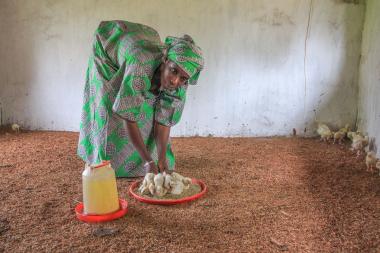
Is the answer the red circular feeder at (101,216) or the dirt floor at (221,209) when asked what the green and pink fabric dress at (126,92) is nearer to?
the dirt floor at (221,209)

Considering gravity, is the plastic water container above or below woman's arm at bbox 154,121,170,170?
below

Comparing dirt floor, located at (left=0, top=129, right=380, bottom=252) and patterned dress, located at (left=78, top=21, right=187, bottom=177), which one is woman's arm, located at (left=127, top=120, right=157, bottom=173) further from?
dirt floor, located at (left=0, top=129, right=380, bottom=252)

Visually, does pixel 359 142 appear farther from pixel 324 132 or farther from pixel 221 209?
pixel 221 209

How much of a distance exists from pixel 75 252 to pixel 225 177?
55.6 inches

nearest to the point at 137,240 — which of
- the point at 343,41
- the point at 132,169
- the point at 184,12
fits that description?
the point at 132,169

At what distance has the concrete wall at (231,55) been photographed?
14.1 ft

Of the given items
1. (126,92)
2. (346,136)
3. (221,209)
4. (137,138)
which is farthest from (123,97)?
(346,136)

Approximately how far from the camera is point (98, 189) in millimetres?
2074

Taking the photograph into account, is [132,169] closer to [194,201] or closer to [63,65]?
[194,201]

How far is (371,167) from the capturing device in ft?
10.4

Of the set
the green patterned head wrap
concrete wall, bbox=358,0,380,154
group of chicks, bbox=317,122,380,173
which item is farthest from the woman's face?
concrete wall, bbox=358,0,380,154

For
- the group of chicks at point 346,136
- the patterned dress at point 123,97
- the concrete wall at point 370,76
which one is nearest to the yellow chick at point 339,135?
the group of chicks at point 346,136

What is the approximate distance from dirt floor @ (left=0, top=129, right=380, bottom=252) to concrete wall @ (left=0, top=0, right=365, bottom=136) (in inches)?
34.4

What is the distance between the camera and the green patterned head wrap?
2.10 m
